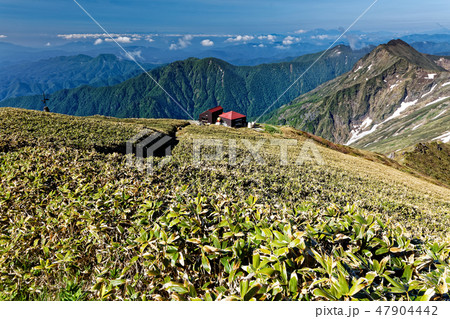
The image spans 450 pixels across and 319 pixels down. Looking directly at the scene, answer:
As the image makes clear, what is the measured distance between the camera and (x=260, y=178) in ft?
37.2

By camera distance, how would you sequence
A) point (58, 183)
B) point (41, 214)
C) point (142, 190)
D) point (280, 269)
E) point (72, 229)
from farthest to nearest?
point (58, 183), point (142, 190), point (41, 214), point (72, 229), point (280, 269)

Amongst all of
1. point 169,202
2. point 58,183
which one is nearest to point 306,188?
point 169,202

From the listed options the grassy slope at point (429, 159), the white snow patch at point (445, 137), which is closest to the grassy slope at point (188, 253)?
the grassy slope at point (429, 159)

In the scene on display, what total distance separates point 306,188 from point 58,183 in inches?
415

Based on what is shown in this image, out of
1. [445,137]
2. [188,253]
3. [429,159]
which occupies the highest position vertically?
[188,253]

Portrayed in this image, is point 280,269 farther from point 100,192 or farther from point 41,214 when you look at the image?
point 41,214

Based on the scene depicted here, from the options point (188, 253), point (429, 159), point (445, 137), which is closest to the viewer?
point (188, 253)

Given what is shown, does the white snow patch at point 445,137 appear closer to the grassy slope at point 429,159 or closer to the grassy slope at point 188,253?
the grassy slope at point 429,159

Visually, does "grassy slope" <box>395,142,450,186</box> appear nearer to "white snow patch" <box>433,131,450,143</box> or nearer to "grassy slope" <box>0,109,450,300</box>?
"white snow patch" <box>433,131,450,143</box>

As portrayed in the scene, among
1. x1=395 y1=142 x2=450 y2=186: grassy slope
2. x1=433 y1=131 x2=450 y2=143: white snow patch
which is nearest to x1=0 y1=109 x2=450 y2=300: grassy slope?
x1=395 y1=142 x2=450 y2=186: grassy slope

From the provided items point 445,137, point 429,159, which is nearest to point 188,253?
point 429,159

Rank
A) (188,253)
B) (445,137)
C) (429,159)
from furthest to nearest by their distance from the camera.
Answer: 1. (445,137)
2. (429,159)
3. (188,253)

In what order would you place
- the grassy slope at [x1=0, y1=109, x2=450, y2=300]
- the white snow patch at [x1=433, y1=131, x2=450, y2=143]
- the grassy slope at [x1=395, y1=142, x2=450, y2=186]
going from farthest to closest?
the white snow patch at [x1=433, y1=131, x2=450, y2=143] < the grassy slope at [x1=395, y1=142, x2=450, y2=186] < the grassy slope at [x1=0, y1=109, x2=450, y2=300]

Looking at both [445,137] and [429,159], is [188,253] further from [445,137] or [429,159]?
[445,137]
